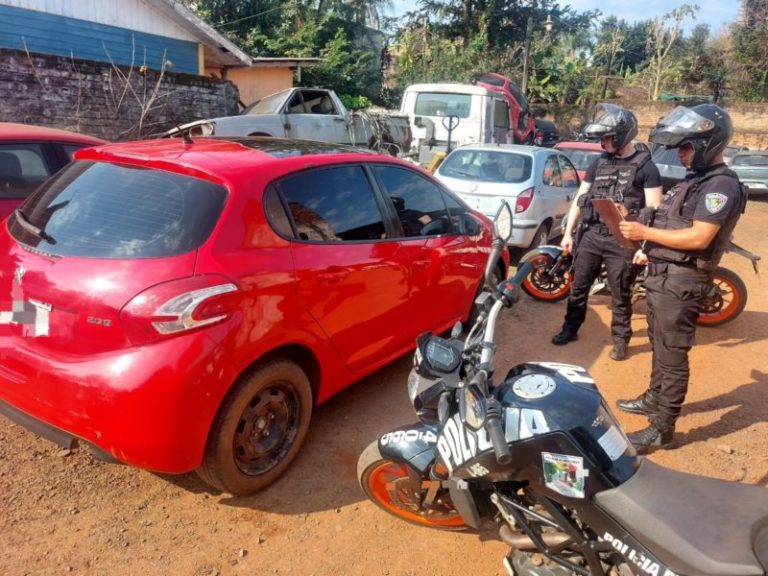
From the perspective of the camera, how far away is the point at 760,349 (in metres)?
4.91

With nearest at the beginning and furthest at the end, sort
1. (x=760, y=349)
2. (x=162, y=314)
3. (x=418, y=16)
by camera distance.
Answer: (x=162, y=314) < (x=760, y=349) < (x=418, y=16)

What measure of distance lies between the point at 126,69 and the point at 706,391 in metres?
11.1

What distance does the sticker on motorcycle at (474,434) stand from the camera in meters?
1.81

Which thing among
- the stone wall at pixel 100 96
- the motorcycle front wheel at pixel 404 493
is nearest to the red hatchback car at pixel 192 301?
the motorcycle front wheel at pixel 404 493

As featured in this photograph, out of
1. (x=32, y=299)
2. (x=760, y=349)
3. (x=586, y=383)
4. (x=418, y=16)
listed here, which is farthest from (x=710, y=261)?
(x=418, y=16)

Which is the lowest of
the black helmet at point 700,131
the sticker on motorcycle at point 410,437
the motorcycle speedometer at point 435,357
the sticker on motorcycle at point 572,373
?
the sticker on motorcycle at point 410,437

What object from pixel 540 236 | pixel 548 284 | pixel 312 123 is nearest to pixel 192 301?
pixel 548 284

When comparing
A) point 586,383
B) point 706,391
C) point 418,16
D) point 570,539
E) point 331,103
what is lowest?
point 706,391

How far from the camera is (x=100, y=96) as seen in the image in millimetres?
9703

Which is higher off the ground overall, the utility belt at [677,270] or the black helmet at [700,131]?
the black helmet at [700,131]

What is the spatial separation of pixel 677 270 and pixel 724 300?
2.87 m

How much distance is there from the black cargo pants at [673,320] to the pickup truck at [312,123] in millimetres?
7427

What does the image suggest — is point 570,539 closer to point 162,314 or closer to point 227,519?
point 227,519

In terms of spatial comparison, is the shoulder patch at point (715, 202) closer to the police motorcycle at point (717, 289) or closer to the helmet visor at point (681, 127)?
the helmet visor at point (681, 127)
